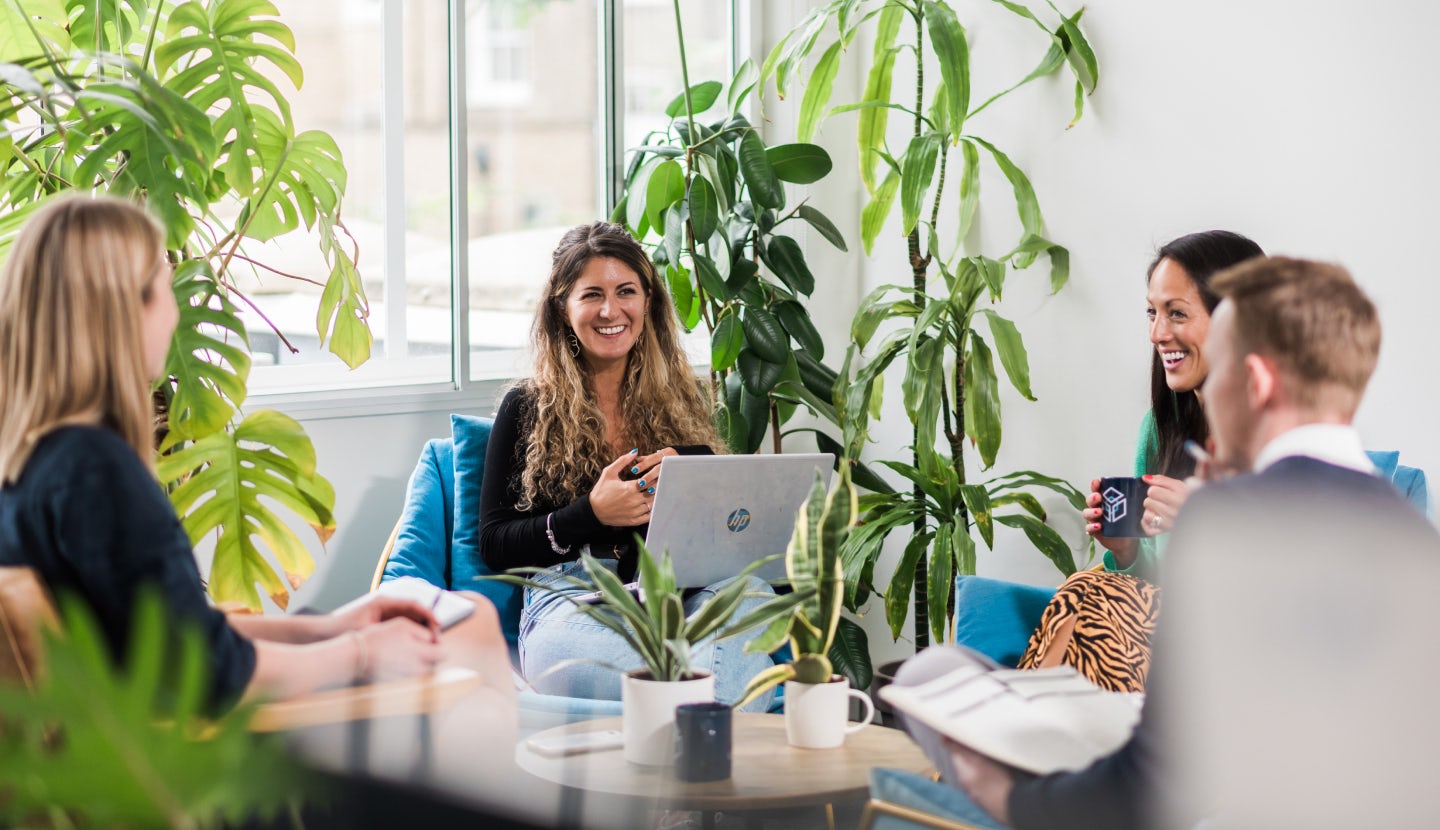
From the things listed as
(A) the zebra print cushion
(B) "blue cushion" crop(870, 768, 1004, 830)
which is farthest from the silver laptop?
(B) "blue cushion" crop(870, 768, 1004, 830)

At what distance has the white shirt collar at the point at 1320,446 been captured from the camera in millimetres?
1225

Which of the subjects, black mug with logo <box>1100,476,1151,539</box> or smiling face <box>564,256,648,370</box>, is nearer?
→ black mug with logo <box>1100,476,1151,539</box>

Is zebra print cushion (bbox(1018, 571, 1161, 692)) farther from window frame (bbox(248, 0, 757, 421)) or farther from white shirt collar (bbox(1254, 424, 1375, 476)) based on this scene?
window frame (bbox(248, 0, 757, 421))

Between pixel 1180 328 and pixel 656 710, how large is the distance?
4.27 feet

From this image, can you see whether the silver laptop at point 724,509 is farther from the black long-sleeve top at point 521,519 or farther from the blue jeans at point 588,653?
the black long-sleeve top at point 521,519

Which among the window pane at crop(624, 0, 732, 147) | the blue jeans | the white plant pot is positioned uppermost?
the window pane at crop(624, 0, 732, 147)

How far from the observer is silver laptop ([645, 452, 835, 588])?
93.5 inches

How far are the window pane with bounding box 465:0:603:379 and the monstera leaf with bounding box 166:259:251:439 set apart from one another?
1493 millimetres

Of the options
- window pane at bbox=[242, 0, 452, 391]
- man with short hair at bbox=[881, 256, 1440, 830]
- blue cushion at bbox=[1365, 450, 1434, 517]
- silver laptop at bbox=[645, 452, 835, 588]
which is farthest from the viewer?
window pane at bbox=[242, 0, 452, 391]

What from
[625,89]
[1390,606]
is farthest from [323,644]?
[625,89]

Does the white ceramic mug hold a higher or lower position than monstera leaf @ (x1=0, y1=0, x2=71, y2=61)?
lower

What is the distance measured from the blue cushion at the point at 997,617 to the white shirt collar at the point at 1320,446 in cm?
127

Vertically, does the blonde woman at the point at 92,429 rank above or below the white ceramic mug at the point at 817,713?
above

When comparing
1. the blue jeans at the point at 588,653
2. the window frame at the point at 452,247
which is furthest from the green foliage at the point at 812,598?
the window frame at the point at 452,247
